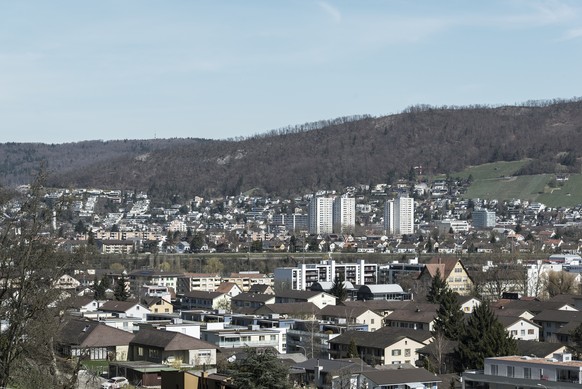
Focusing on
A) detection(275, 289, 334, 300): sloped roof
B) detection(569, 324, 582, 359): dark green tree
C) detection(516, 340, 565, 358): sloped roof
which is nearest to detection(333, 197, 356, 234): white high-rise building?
detection(275, 289, 334, 300): sloped roof

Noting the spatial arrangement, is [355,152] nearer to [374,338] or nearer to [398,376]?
[374,338]

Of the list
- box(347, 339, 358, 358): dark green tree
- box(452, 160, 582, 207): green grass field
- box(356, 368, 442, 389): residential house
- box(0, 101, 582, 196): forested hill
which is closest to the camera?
box(356, 368, 442, 389): residential house

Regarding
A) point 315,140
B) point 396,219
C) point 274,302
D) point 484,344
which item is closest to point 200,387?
point 484,344

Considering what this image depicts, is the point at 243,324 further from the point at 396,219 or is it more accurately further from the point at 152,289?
the point at 396,219

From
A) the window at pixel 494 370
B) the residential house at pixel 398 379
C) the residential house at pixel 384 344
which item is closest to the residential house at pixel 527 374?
the window at pixel 494 370

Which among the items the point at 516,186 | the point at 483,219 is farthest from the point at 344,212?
the point at 516,186

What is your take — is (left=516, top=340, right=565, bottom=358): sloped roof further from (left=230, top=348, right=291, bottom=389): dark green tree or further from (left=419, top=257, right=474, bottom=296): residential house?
(left=419, top=257, right=474, bottom=296): residential house
